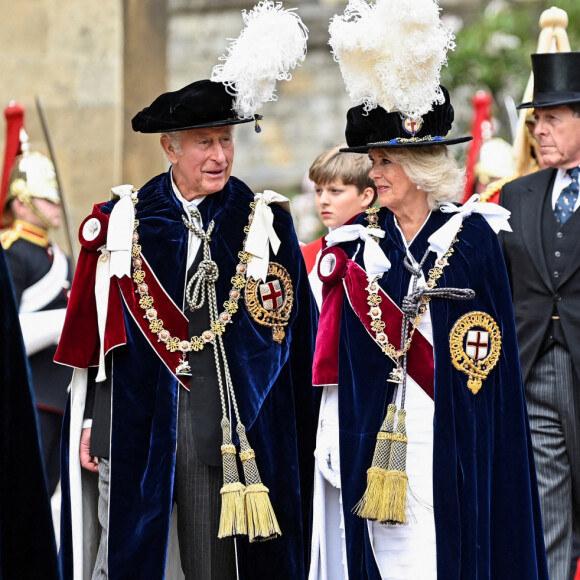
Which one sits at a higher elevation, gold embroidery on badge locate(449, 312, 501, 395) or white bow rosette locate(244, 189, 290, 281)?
white bow rosette locate(244, 189, 290, 281)

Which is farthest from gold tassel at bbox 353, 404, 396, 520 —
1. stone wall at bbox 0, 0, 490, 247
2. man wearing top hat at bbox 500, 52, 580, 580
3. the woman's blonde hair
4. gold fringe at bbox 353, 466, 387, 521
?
stone wall at bbox 0, 0, 490, 247

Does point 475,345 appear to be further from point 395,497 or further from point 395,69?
point 395,69

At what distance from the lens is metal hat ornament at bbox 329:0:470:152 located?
4.72 m

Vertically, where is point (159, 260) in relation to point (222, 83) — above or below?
below

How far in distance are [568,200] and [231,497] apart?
2.24 metres

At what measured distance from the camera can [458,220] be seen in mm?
4820

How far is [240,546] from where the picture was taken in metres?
4.91

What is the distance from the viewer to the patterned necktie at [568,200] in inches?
234

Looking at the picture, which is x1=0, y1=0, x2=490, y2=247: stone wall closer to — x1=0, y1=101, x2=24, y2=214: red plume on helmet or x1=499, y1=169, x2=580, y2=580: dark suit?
x1=0, y1=101, x2=24, y2=214: red plume on helmet

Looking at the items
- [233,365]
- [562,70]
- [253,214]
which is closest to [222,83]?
[253,214]

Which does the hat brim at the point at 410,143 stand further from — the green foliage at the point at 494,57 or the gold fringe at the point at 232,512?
the green foliage at the point at 494,57

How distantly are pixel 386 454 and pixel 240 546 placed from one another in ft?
2.29

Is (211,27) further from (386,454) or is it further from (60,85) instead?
(386,454)

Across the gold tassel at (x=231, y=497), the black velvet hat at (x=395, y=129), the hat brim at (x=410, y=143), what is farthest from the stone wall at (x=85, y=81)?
the gold tassel at (x=231, y=497)
